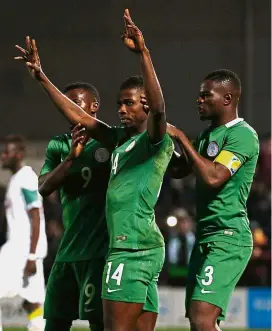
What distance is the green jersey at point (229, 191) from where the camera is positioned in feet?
25.5

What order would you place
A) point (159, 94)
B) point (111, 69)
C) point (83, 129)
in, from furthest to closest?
point (111, 69)
point (83, 129)
point (159, 94)

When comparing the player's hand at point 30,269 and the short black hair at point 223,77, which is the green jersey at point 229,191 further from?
the player's hand at point 30,269

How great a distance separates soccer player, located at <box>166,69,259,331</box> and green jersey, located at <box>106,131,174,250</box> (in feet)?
1.33

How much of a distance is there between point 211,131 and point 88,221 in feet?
3.71

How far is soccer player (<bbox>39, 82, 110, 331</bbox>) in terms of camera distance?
25.4 feet

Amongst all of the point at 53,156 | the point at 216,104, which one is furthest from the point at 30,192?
the point at 216,104

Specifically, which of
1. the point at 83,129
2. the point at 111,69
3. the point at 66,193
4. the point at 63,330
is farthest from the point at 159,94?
the point at 111,69

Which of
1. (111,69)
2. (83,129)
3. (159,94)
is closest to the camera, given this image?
(159,94)

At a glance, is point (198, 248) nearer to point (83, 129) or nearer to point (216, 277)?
point (216, 277)

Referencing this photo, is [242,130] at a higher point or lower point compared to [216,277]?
higher

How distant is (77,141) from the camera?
7586mm

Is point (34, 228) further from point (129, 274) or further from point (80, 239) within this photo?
point (129, 274)

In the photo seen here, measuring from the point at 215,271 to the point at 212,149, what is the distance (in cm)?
89

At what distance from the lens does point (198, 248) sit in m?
7.89
